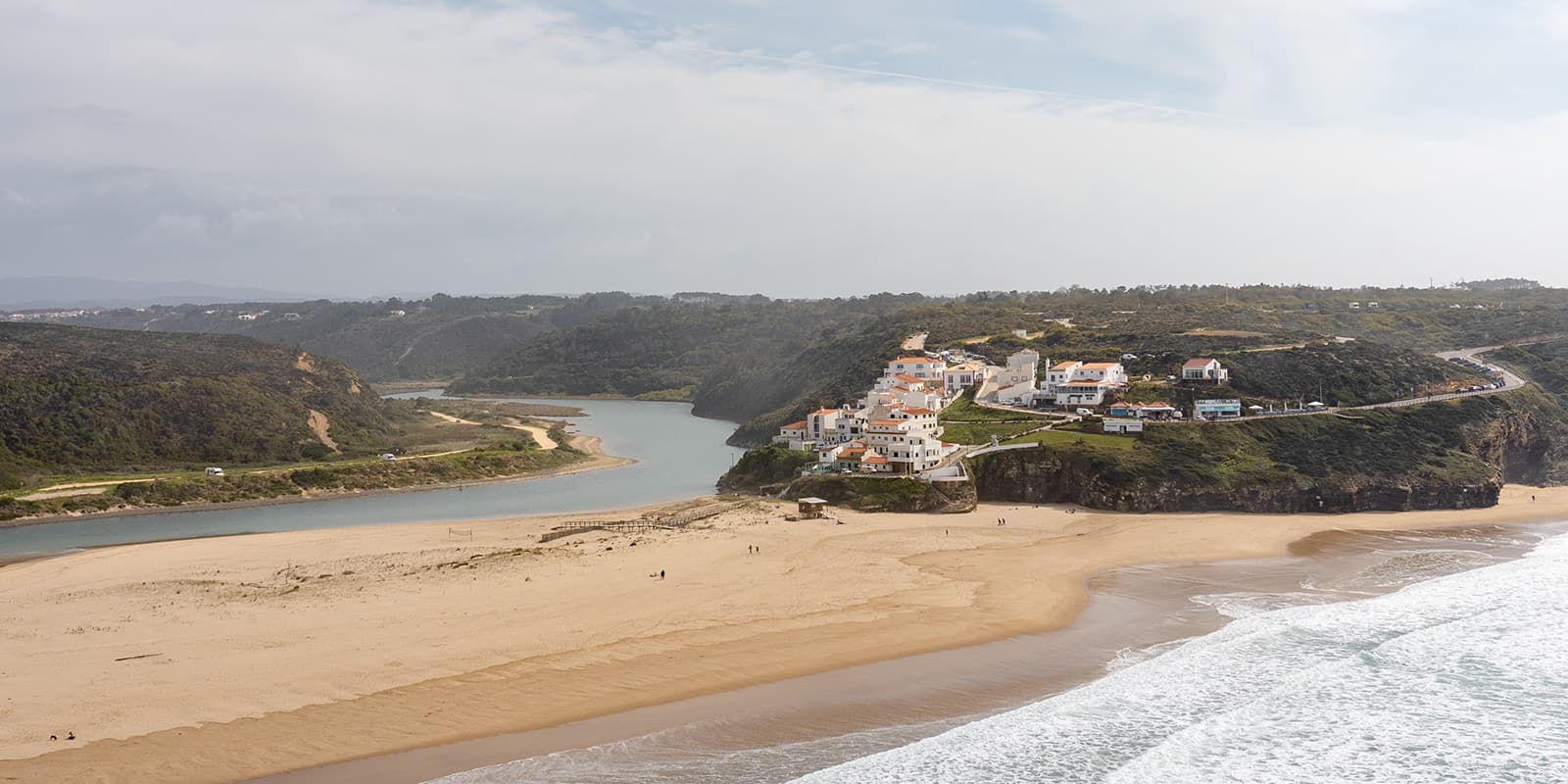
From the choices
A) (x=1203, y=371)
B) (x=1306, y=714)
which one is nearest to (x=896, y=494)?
(x=1306, y=714)

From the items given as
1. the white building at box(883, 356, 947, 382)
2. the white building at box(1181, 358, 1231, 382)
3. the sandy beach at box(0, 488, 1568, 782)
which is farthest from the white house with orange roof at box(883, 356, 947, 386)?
the sandy beach at box(0, 488, 1568, 782)

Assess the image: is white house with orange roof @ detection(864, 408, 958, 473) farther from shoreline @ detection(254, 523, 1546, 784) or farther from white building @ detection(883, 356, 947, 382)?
white building @ detection(883, 356, 947, 382)

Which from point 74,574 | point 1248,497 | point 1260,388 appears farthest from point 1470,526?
point 74,574

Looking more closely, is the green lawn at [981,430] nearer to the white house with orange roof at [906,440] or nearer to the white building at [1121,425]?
the white house with orange roof at [906,440]

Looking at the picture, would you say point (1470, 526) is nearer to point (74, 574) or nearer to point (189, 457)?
point (74, 574)

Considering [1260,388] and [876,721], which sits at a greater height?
[1260,388]

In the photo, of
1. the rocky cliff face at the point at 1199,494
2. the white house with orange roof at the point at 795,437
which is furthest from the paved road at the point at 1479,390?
the white house with orange roof at the point at 795,437

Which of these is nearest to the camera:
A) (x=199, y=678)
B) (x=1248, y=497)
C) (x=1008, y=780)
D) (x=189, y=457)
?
(x=1008, y=780)
